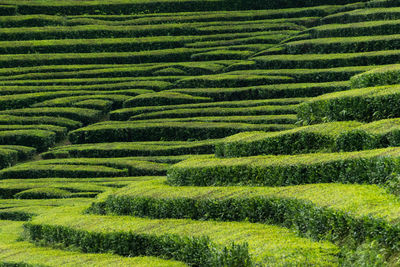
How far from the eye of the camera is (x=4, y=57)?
6291cm

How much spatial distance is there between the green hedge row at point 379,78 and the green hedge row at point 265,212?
→ 8.75 metres

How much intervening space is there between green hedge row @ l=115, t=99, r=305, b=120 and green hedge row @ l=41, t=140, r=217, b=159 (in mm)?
5047

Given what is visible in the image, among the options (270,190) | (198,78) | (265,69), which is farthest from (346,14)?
(270,190)

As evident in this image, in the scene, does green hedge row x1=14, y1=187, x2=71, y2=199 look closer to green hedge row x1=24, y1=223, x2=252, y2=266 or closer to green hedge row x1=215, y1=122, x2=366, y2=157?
green hedge row x1=24, y1=223, x2=252, y2=266

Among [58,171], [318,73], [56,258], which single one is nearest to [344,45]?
Result: [318,73]

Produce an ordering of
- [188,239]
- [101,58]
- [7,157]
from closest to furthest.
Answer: [188,239], [7,157], [101,58]

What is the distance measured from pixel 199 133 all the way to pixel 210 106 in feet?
16.4

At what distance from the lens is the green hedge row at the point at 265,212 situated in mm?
13266

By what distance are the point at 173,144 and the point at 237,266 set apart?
26386 millimetres

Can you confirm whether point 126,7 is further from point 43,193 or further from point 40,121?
point 43,193

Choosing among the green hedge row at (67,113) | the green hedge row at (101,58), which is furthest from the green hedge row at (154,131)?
the green hedge row at (101,58)

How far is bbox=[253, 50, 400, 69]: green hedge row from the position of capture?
43531 millimetres

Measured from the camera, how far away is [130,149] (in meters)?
40.6

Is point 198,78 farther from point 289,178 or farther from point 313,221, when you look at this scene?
point 313,221
